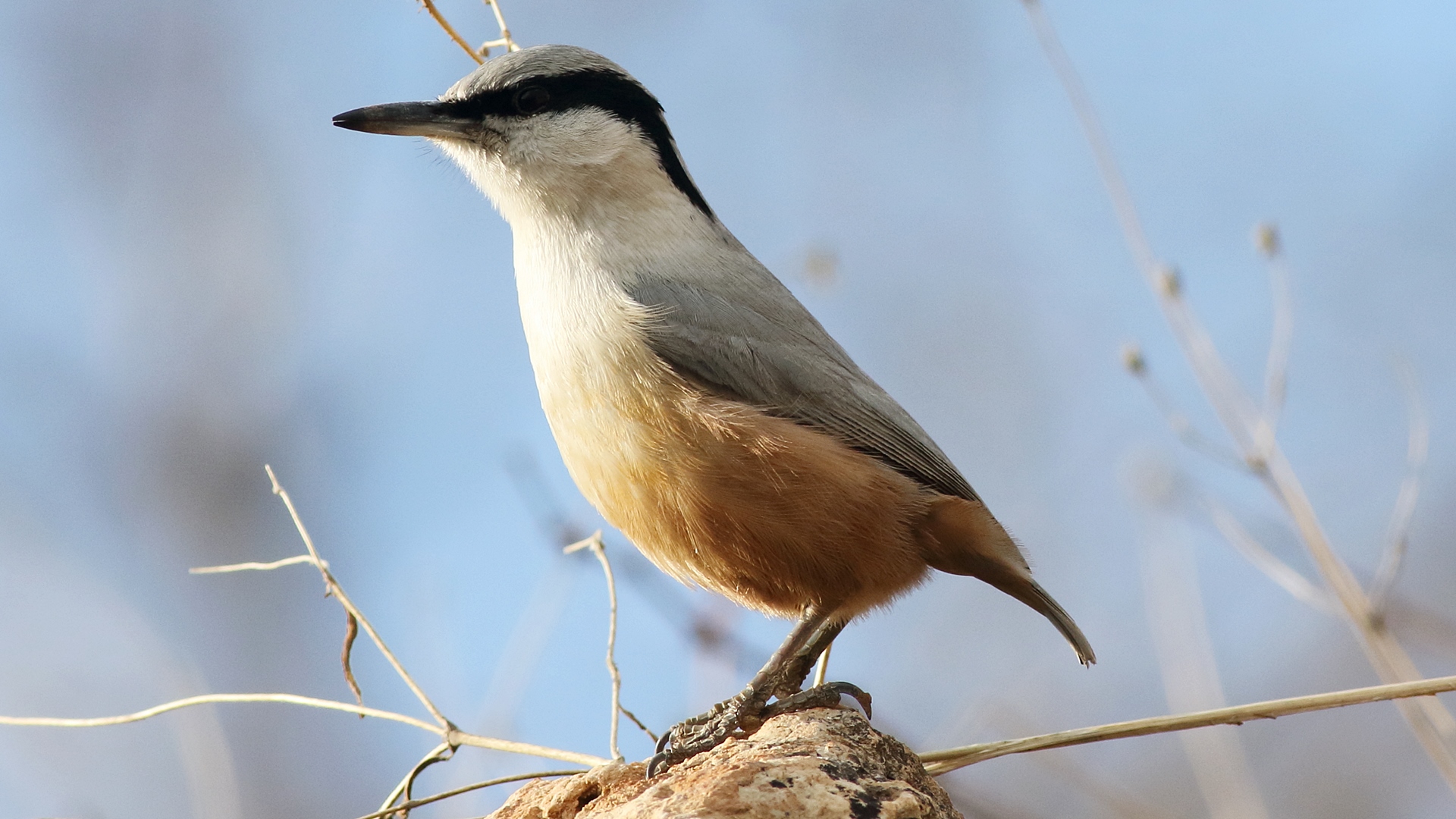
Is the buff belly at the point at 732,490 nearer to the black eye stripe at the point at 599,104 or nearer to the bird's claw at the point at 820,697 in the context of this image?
the bird's claw at the point at 820,697

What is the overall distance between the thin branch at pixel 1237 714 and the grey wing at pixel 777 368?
3.40 ft

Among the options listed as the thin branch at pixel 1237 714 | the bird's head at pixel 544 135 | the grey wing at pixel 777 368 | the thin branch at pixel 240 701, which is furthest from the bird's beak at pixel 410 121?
the thin branch at pixel 1237 714

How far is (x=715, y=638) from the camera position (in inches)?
141

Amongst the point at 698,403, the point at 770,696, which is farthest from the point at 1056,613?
the point at 698,403

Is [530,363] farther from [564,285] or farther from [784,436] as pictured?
[784,436]

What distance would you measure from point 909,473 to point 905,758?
96 centimetres

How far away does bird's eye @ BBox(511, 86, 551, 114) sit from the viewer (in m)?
3.54

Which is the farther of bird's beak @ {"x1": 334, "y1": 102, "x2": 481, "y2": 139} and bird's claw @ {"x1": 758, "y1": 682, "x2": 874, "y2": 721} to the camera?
bird's beak @ {"x1": 334, "y1": 102, "x2": 481, "y2": 139}

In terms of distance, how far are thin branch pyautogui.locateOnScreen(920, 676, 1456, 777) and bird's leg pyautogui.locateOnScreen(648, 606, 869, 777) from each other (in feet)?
1.83

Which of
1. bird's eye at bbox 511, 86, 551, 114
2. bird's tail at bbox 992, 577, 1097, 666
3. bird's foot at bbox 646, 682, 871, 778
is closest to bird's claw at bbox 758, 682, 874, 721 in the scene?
bird's foot at bbox 646, 682, 871, 778

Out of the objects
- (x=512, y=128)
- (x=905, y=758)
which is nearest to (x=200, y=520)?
(x=512, y=128)

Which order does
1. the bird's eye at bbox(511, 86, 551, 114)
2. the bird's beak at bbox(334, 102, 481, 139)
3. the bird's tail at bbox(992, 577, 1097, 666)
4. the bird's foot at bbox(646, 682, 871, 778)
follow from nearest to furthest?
the bird's foot at bbox(646, 682, 871, 778) → the bird's tail at bbox(992, 577, 1097, 666) → the bird's beak at bbox(334, 102, 481, 139) → the bird's eye at bbox(511, 86, 551, 114)

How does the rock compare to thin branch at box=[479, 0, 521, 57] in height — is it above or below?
below

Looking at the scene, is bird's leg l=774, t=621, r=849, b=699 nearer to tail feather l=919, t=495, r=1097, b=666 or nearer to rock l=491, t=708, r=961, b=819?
tail feather l=919, t=495, r=1097, b=666
